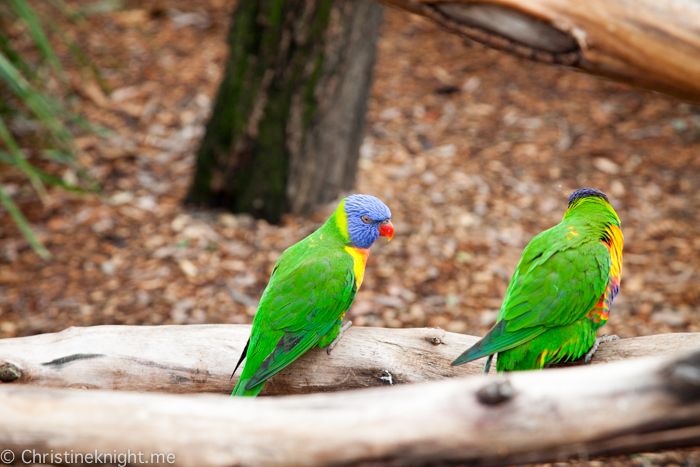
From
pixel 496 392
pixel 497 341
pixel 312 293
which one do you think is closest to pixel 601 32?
pixel 497 341

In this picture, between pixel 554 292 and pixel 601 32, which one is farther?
pixel 601 32

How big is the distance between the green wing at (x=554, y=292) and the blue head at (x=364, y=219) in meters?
0.74

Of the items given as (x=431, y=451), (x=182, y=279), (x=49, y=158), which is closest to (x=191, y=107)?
(x=49, y=158)

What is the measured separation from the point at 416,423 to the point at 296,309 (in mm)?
1055

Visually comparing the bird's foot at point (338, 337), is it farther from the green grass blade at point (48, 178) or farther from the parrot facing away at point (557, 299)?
the green grass blade at point (48, 178)

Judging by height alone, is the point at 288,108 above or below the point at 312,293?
above

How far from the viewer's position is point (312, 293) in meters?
2.32

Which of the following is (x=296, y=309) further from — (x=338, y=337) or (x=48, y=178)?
(x=48, y=178)

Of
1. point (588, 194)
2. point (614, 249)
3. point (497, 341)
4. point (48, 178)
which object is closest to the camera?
point (497, 341)

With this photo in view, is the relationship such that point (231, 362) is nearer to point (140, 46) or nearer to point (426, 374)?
point (426, 374)

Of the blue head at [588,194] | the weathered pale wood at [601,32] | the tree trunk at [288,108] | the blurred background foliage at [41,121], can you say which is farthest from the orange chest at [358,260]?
the blurred background foliage at [41,121]

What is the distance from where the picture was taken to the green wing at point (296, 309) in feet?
7.00

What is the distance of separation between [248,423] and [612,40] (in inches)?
81.7

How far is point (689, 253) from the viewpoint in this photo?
4207 millimetres
